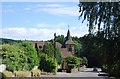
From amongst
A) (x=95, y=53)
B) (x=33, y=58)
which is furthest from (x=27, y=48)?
(x=95, y=53)

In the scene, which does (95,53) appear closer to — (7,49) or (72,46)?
(7,49)

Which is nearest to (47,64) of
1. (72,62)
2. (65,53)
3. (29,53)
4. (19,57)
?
(29,53)

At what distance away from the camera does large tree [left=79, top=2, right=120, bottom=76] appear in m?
16.3

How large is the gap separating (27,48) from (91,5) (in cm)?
2133

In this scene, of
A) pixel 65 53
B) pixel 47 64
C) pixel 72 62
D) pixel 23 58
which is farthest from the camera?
pixel 65 53

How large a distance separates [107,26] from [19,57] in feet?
58.6

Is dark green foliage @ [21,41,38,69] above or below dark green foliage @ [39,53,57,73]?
above

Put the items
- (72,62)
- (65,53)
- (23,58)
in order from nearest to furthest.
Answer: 1. (23,58)
2. (72,62)
3. (65,53)

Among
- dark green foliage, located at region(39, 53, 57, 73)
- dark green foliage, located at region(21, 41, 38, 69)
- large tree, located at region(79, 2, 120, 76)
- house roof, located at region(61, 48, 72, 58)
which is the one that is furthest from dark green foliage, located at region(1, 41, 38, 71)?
house roof, located at region(61, 48, 72, 58)

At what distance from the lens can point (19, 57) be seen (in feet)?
109

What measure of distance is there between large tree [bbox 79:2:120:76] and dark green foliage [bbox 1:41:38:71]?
12824 mm

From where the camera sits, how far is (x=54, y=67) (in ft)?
137

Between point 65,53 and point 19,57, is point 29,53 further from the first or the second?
point 65,53

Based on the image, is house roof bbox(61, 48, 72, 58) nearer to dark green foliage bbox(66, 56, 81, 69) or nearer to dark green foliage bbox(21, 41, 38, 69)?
dark green foliage bbox(66, 56, 81, 69)
